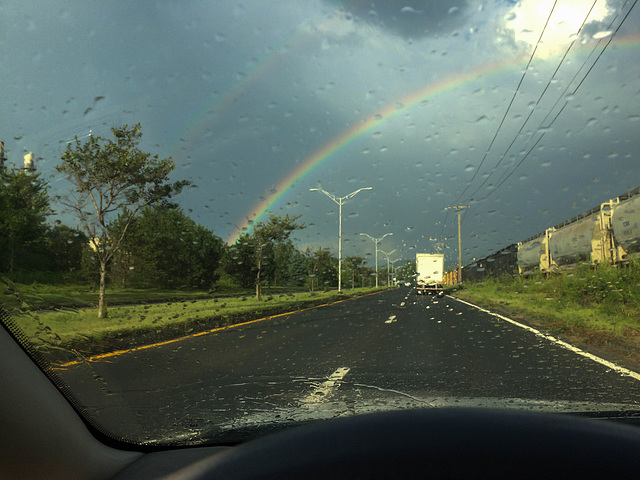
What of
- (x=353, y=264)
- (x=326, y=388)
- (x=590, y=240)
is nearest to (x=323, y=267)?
(x=353, y=264)

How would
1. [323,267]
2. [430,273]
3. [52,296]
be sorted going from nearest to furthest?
[52,296]
[430,273]
[323,267]

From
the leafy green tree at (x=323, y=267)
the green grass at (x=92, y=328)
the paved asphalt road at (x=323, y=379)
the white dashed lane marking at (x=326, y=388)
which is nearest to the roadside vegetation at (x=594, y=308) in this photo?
the paved asphalt road at (x=323, y=379)

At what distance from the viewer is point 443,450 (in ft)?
4.02

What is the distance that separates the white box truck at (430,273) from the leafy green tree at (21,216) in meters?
39.1

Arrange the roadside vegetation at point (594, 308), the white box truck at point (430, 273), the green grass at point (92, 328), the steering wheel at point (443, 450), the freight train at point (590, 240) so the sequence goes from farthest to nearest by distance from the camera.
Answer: the white box truck at point (430, 273) → the freight train at point (590, 240) → the roadside vegetation at point (594, 308) → the green grass at point (92, 328) → the steering wheel at point (443, 450)

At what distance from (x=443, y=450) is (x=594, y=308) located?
666 inches

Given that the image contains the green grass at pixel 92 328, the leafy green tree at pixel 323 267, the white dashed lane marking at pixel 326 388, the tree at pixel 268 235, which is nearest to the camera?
the green grass at pixel 92 328

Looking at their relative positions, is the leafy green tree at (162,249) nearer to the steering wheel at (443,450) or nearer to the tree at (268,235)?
the steering wheel at (443,450)

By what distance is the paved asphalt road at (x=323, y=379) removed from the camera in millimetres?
3748

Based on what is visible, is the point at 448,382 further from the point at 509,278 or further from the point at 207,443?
the point at 509,278

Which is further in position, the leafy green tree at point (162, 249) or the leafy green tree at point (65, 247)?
the leafy green tree at point (162, 249)

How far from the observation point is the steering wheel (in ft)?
3.80

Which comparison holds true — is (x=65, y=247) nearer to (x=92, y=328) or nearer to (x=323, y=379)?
(x=92, y=328)

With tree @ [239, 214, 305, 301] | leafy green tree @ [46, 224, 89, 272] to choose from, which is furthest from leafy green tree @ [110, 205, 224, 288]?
tree @ [239, 214, 305, 301]
